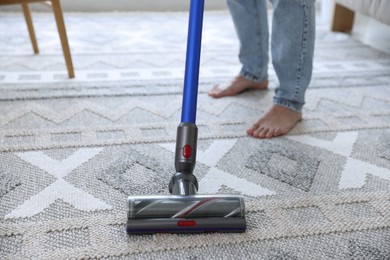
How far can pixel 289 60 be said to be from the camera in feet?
3.47

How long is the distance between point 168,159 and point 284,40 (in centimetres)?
44

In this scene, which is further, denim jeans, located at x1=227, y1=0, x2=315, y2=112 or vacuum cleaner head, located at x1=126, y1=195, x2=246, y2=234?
denim jeans, located at x1=227, y1=0, x2=315, y2=112

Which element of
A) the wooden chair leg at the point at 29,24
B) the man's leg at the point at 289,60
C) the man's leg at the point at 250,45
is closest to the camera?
the man's leg at the point at 289,60

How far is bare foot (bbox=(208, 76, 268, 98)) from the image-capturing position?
1.30 meters

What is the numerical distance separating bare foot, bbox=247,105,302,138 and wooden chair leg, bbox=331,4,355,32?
4.10 feet

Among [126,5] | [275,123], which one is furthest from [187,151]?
[126,5]

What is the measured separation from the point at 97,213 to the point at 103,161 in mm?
193

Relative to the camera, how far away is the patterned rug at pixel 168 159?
2.23 ft

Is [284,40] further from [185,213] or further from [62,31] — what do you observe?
[62,31]

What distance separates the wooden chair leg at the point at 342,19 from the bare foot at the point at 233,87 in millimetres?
1054

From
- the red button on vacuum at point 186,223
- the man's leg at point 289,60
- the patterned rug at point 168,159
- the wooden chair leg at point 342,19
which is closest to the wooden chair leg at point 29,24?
the patterned rug at point 168,159

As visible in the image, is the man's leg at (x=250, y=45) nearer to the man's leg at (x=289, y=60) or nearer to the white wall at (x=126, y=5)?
the man's leg at (x=289, y=60)

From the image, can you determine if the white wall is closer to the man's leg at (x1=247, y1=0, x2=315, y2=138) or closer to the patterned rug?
the patterned rug

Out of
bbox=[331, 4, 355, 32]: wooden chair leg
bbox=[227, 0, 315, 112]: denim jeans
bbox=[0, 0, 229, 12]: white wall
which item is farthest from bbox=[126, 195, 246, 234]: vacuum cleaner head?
bbox=[0, 0, 229, 12]: white wall
